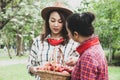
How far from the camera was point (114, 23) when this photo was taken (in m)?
21.5

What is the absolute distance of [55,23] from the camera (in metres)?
3.17

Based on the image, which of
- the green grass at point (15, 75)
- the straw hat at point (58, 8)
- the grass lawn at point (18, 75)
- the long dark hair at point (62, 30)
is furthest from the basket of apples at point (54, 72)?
the grass lawn at point (18, 75)

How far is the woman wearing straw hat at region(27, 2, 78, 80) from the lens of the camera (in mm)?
3189

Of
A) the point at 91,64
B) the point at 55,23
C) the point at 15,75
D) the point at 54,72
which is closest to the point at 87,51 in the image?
the point at 91,64

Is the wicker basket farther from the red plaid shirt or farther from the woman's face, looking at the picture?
the woman's face

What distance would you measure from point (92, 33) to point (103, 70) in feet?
0.91

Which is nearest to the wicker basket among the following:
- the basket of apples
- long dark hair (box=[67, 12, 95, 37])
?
the basket of apples

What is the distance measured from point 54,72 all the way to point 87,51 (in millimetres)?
308

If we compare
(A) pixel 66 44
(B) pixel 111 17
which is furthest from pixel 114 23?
(A) pixel 66 44

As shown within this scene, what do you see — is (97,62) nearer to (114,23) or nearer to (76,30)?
(76,30)

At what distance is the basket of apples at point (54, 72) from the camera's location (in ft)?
8.23

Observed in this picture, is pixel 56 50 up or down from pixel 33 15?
down

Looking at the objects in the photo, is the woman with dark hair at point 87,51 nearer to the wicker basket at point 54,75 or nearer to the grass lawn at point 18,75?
the wicker basket at point 54,75

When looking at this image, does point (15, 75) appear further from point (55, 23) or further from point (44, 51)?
point (55, 23)
